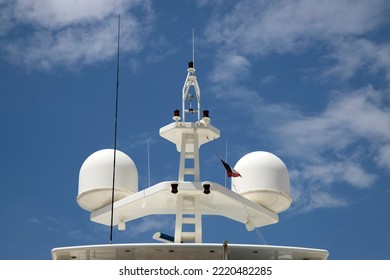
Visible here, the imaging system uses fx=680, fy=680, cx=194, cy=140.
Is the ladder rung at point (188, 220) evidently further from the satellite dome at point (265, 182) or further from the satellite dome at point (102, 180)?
Result: the satellite dome at point (265, 182)

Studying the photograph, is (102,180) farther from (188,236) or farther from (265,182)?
(265,182)

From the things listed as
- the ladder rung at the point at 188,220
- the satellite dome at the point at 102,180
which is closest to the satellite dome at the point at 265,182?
the ladder rung at the point at 188,220

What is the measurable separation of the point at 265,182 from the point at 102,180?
242 inches

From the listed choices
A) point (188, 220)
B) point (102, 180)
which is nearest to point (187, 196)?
point (188, 220)

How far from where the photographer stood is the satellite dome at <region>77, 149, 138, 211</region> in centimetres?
2531

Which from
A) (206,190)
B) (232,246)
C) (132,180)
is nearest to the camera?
(232,246)

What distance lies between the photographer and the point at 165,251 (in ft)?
66.4

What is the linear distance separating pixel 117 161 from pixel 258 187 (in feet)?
17.9

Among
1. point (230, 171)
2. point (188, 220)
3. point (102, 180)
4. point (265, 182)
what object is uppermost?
point (230, 171)

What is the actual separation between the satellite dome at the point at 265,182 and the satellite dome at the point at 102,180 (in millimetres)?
4139


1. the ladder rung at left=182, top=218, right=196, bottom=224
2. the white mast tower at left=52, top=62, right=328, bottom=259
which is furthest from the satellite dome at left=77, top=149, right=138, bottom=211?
Result: the ladder rung at left=182, top=218, right=196, bottom=224

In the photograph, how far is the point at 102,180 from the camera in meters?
25.3
